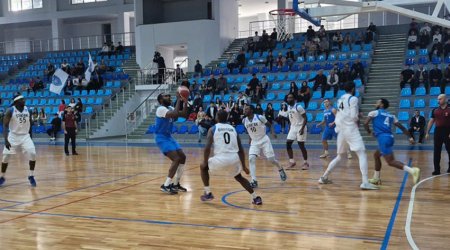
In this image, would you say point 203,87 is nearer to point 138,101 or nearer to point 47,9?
point 138,101

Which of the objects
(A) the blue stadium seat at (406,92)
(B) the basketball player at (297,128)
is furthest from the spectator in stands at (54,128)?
(A) the blue stadium seat at (406,92)

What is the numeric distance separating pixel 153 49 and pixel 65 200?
19.1m

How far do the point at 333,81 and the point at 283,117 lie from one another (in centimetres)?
284

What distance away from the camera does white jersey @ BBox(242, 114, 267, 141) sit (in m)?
8.05

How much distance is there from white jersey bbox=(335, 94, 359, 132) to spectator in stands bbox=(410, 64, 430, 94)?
35.5 feet

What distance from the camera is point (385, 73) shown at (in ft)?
64.4

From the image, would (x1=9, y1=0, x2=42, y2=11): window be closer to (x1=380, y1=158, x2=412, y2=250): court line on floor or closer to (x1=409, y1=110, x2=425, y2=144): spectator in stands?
(x1=409, y1=110, x2=425, y2=144): spectator in stands

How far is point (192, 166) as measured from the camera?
11.4 metres

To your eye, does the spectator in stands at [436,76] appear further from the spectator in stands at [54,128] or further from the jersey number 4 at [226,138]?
the spectator in stands at [54,128]

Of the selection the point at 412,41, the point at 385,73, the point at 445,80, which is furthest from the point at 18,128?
the point at 412,41

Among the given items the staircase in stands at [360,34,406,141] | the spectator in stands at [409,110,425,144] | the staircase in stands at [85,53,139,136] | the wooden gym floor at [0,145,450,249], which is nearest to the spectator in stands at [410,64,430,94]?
the staircase in stands at [360,34,406,141]

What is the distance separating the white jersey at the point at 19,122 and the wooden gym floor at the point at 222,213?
1170 millimetres

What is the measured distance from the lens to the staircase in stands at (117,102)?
21.8 metres

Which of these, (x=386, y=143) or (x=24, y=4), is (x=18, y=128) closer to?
(x=386, y=143)
